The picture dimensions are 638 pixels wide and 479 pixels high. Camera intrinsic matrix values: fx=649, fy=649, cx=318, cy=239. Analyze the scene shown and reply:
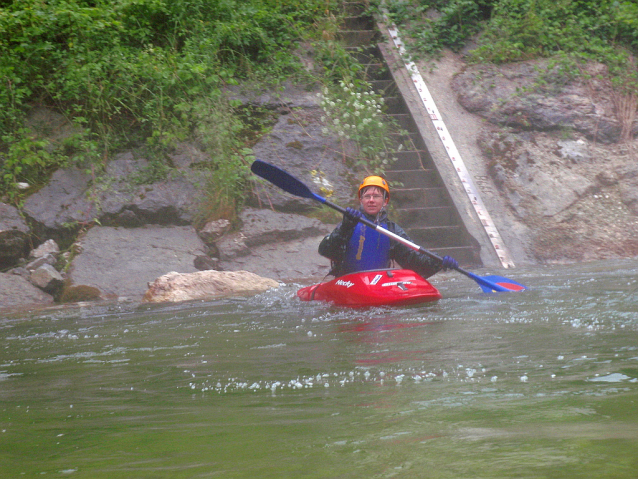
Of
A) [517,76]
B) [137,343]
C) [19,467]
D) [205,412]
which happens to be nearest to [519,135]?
[517,76]

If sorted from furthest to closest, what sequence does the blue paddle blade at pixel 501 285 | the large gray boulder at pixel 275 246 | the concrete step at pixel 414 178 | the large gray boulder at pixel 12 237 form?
1. the concrete step at pixel 414 178
2. the large gray boulder at pixel 275 246
3. the large gray boulder at pixel 12 237
4. the blue paddle blade at pixel 501 285

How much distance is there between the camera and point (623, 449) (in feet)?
3.75

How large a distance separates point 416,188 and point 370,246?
320 centimetres

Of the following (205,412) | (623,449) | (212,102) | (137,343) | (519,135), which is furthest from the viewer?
(519,135)

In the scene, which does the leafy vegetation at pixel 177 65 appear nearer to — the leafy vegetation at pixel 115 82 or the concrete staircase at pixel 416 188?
the leafy vegetation at pixel 115 82

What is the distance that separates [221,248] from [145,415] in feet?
16.8

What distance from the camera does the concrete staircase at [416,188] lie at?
727 cm

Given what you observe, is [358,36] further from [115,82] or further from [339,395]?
[339,395]

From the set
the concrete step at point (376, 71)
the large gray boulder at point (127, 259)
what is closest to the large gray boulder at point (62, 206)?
the large gray boulder at point (127, 259)

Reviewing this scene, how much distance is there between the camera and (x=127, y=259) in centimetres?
640

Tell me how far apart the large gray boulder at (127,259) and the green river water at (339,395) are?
6.03 ft

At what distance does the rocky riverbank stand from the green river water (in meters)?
2.47

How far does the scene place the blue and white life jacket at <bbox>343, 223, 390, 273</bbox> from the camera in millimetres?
4770

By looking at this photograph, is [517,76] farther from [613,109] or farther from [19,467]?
[19,467]
